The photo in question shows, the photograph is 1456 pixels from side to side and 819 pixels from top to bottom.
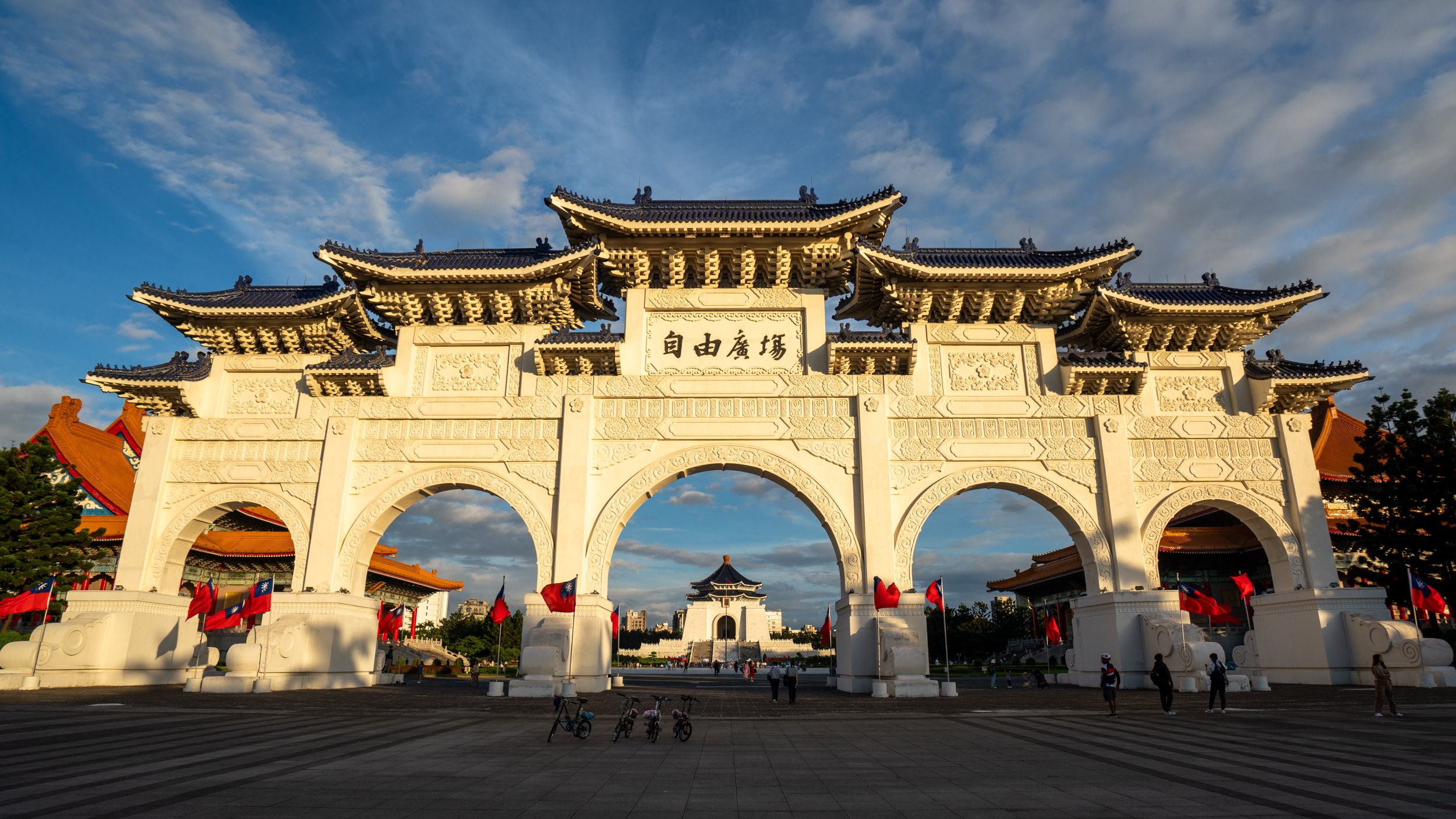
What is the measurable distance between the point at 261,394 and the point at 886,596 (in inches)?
633

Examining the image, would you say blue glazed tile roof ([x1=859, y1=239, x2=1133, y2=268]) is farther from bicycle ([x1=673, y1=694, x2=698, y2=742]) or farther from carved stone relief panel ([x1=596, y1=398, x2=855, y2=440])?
bicycle ([x1=673, y1=694, x2=698, y2=742])

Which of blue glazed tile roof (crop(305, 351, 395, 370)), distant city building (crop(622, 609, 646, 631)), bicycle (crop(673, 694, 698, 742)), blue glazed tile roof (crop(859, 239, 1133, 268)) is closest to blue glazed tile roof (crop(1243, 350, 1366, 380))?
blue glazed tile roof (crop(859, 239, 1133, 268))

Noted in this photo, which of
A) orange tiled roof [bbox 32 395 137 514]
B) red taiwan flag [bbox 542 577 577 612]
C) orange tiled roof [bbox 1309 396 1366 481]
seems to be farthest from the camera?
orange tiled roof [bbox 1309 396 1366 481]

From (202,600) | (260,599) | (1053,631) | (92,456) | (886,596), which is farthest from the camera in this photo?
(92,456)

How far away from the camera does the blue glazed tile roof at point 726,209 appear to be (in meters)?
18.0

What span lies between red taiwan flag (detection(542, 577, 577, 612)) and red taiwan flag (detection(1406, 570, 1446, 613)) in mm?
18537

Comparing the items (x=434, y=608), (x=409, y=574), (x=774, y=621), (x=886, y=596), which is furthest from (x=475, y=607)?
(x=886, y=596)

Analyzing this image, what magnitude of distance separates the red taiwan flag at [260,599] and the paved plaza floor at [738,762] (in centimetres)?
319

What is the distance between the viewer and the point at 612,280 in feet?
64.4

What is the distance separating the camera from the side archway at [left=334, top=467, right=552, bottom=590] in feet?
57.3

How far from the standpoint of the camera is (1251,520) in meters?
18.0

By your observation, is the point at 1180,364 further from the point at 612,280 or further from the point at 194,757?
the point at 194,757

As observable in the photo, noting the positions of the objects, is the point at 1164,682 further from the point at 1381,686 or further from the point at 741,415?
the point at 741,415

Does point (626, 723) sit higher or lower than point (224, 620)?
lower
